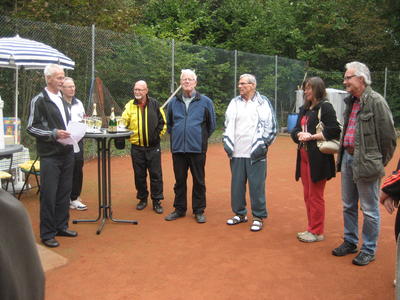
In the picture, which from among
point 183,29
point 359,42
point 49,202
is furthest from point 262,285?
point 359,42

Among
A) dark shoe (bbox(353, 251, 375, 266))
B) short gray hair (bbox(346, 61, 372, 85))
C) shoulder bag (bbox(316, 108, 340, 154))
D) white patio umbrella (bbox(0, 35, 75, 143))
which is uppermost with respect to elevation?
white patio umbrella (bbox(0, 35, 75, 143))

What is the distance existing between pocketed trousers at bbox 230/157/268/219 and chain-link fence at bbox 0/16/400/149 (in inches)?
195

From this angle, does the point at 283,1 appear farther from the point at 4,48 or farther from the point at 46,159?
the point at 46,159

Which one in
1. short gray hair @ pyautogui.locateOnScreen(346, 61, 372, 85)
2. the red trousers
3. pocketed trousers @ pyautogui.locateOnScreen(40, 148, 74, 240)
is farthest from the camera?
the red trousers

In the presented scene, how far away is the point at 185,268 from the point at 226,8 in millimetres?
19920

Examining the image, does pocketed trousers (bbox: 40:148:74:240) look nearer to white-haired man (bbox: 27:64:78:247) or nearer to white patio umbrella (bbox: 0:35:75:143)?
white-haired man (bbox: 27:64:78:247)

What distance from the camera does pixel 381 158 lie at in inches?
157

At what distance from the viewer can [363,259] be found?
13.8 ft

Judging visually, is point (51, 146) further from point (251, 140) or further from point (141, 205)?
point (251, 140)

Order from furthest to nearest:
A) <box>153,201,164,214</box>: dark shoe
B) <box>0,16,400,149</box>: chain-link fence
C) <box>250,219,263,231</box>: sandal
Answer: <box>0,16,400,149</box>: chain-link fence < <box>153,201,164,214</box>: dark shoe < <box>250,219,263,231</box>: sandal

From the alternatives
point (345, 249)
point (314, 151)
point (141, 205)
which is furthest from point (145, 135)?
point (345, 249)

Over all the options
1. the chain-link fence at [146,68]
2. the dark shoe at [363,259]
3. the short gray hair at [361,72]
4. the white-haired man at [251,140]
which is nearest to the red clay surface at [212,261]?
the dark shoe at [363,259]

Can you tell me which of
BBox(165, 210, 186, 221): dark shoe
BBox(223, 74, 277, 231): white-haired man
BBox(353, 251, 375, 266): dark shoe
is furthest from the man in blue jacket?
BBox(353, 251, 375, 266): dark shoe

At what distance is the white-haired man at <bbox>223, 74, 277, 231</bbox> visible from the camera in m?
5.34
